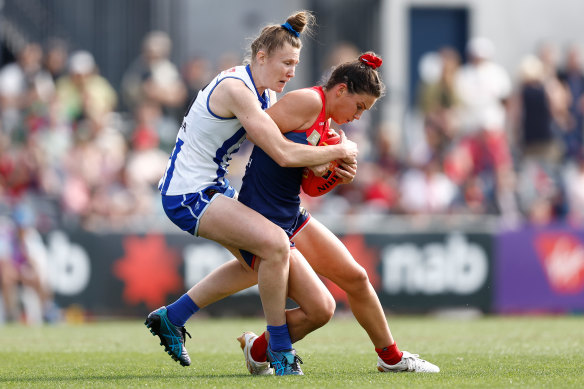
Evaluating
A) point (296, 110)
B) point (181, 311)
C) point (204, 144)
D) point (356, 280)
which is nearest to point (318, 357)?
point (181, 311)

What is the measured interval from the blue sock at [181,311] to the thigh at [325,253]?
789 mm

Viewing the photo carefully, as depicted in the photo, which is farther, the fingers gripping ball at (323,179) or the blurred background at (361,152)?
the blurred background at (361,152)

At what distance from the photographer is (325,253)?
5.78 m

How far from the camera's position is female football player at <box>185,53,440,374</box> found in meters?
5.62

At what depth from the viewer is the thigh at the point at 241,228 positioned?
554cm

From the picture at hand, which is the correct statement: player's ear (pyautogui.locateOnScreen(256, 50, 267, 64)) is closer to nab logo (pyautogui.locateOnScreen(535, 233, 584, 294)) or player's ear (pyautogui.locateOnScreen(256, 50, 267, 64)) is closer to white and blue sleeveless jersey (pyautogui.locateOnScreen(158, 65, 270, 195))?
white and blue sleeveless jersey (pyautogui.locateOnScreen(158, 65, 270, 195))

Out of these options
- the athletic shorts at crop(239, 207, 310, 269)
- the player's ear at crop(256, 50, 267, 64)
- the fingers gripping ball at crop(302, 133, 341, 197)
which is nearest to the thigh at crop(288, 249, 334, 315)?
the athletic shorts at crop(239, 207, 310, 269)

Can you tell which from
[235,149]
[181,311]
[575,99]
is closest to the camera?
[235,149]

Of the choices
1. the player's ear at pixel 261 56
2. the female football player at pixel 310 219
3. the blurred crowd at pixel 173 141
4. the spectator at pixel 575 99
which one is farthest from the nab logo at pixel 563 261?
the player's ear at pixel 261 56

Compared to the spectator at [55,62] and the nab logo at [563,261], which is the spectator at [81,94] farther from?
the nab logo at [563,261]

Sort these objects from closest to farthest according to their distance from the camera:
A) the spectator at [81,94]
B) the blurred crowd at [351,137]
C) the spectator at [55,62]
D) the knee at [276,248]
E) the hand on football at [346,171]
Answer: the knee at [276,248] < the hand on football at [346,171] < the blurred crowd at [351,137] < the spectator at [81,94] < the spectator at [55,62]

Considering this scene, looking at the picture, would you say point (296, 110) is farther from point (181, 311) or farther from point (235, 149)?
point (181, 311)

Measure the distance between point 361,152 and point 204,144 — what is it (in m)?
8.10

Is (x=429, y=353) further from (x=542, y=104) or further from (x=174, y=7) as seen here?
(x=174, y=7)
